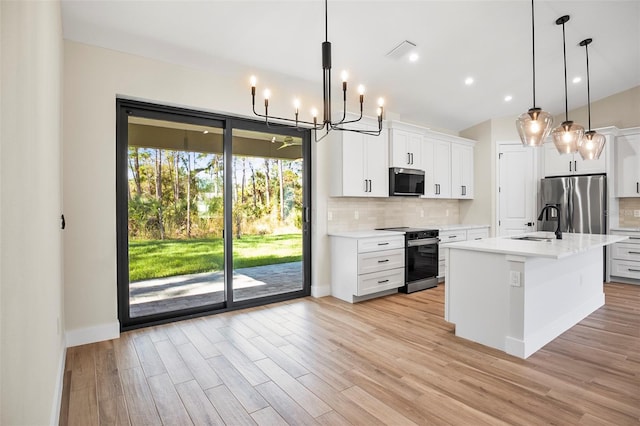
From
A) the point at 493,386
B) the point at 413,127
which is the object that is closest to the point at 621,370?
the point at 493,386

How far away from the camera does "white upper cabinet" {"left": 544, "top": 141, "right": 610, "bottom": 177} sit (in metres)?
5.52

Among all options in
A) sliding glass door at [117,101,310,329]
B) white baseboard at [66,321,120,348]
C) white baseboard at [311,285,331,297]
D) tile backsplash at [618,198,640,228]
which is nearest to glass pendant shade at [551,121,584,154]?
sliding glass door at [117,101,310,329]

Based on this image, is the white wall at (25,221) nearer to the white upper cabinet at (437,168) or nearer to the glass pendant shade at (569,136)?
the glass pendant shade at (569,136)

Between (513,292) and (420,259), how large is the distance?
2.17 metres

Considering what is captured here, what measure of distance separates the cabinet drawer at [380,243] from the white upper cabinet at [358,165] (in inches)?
26.5

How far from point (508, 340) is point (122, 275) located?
11.8 feet

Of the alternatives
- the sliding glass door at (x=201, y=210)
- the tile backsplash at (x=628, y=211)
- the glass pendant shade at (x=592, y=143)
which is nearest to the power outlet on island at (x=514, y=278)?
the glass pendant shade at (x=592, y=143)

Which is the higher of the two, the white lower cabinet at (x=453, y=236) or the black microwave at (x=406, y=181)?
the black microwave at (x=406, y=181)

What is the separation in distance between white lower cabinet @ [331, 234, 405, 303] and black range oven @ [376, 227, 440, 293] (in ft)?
0.38

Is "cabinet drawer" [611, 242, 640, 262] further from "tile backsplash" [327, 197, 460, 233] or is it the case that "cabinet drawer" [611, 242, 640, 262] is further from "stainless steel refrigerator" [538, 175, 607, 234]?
"tile backsplash" [327, 197, 460, 233]

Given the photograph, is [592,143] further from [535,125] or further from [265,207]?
[265,207]

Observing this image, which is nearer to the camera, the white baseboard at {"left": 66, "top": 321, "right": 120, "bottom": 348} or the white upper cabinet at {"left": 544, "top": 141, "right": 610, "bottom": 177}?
the white baseboard at {"left": 66, "top": 321, "right": 120, "bottom": 348}

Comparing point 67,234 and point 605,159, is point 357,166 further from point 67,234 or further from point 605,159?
point 605,159

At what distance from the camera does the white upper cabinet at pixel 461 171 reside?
6172mm
